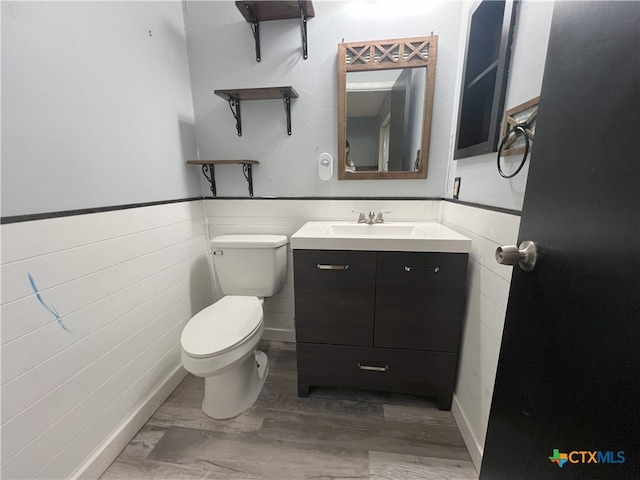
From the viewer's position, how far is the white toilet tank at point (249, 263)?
4.84 ft

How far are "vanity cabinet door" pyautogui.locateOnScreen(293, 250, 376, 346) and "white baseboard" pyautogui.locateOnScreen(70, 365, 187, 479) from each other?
794 mm

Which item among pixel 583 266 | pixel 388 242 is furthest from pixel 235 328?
pixel 583 266

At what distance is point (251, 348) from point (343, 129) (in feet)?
4.14

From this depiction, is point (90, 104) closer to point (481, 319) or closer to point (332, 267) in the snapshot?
point (332, 267)

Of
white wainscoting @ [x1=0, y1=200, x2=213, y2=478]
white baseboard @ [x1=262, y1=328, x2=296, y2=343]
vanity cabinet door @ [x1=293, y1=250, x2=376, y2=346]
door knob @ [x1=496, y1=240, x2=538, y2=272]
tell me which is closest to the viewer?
door knob @ [x1=496, y1=240, x2=538, y2=272]

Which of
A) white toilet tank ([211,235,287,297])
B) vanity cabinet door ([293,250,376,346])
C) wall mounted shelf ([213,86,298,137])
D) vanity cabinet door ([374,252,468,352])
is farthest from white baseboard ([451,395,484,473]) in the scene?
wall mounted shelf ([213,86,298,137])

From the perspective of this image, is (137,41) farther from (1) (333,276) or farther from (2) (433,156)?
(2) (433,156)

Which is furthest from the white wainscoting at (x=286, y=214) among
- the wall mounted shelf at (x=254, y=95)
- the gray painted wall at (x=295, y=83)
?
the wall mounted shelf at (x=254, y=95)

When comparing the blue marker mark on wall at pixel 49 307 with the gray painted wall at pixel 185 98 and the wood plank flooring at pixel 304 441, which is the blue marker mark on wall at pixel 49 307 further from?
the wood plank flooring at pixel 304 441

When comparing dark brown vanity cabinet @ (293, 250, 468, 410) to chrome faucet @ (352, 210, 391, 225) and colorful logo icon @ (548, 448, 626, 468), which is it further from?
colorful logo icon @ (548, 448, 626, 468)

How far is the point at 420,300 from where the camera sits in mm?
1136

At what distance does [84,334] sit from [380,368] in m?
1.23

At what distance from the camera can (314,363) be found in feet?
4.24

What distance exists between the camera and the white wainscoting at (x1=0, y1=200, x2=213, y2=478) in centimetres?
76
